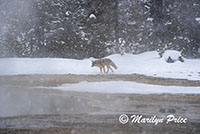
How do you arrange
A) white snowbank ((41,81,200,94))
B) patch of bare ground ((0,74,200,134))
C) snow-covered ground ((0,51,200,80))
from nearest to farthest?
patch of bare ground ((0,74,200,134))
white snowbank ((41,81,200,94))
snow-covered ground ((0,51,200,80))

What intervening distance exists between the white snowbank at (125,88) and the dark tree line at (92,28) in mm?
12120

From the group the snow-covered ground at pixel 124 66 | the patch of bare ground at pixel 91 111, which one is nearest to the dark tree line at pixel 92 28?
the snow-covered ground at pixel 124 66

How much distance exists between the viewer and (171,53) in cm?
2170

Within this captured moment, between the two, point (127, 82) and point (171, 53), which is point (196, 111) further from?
point (171, 53)

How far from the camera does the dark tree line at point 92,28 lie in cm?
2648

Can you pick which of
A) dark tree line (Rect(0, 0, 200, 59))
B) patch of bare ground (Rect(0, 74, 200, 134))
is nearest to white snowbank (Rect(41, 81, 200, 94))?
patch of bare ground (Rect(0, 74, 200, 134))

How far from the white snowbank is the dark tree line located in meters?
12.1

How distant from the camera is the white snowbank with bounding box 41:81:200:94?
41.5 ft

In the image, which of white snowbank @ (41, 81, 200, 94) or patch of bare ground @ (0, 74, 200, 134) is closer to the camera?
patch of bare ground @ (0, 74, 200, 134)

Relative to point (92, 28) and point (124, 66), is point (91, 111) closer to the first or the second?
point (124, 66)

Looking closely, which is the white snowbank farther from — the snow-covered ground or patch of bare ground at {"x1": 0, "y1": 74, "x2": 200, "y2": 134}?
the snow-covered ground

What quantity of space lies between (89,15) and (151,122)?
67.1ft

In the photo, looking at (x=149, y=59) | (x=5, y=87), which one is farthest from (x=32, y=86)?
(x=149, y=59)

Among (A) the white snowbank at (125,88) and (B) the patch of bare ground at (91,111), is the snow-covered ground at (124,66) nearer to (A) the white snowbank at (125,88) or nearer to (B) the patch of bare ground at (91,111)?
(A) the white snowbank at (125,88)
